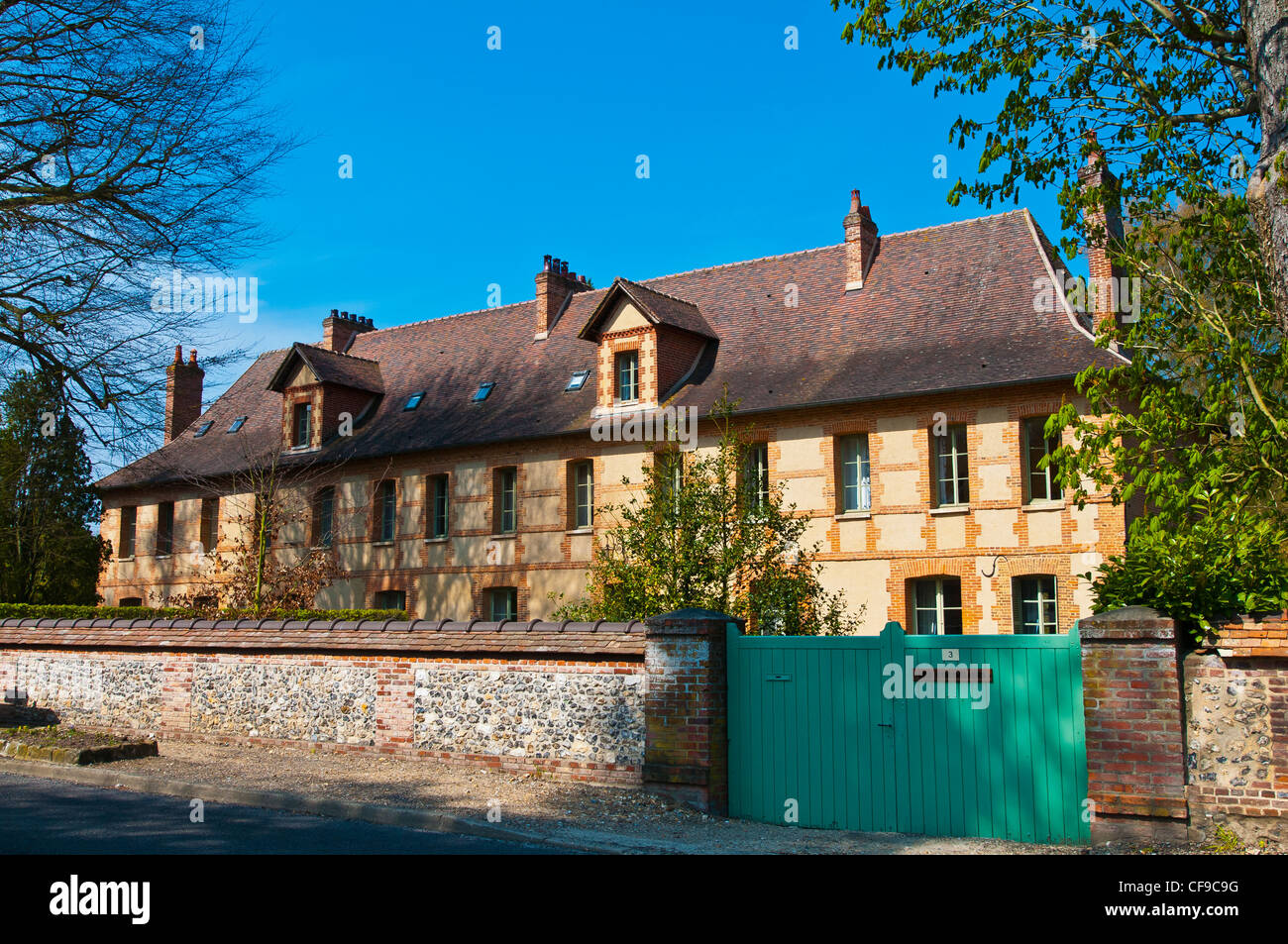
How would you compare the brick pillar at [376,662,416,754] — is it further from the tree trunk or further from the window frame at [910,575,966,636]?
the window frame at [910,575,966,636]

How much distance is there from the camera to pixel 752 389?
2102cm

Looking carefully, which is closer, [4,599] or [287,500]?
[4,599]

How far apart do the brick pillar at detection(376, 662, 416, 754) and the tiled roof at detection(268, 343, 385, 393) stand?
16.9 m

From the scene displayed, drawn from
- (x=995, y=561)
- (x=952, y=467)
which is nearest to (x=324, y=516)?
(x=952, y=467)

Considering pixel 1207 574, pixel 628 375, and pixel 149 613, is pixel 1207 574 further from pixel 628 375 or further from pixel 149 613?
pixel 628 375

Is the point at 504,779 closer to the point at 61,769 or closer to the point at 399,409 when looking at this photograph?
the point at 61,769

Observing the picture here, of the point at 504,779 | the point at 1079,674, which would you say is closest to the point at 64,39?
the point at 504,779

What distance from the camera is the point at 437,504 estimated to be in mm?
25188

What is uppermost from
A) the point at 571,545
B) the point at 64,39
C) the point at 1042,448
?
the point at 64,39

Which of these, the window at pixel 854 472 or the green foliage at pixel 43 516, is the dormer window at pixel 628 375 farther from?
the green foliage at pixel 43 516

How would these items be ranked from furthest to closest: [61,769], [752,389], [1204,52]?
[752,389]
[61,769]
[1204,52]

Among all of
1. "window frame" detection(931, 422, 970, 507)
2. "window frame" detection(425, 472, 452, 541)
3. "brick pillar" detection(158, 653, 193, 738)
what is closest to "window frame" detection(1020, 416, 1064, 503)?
"window frame" detection(931, 422, 970, 507)
